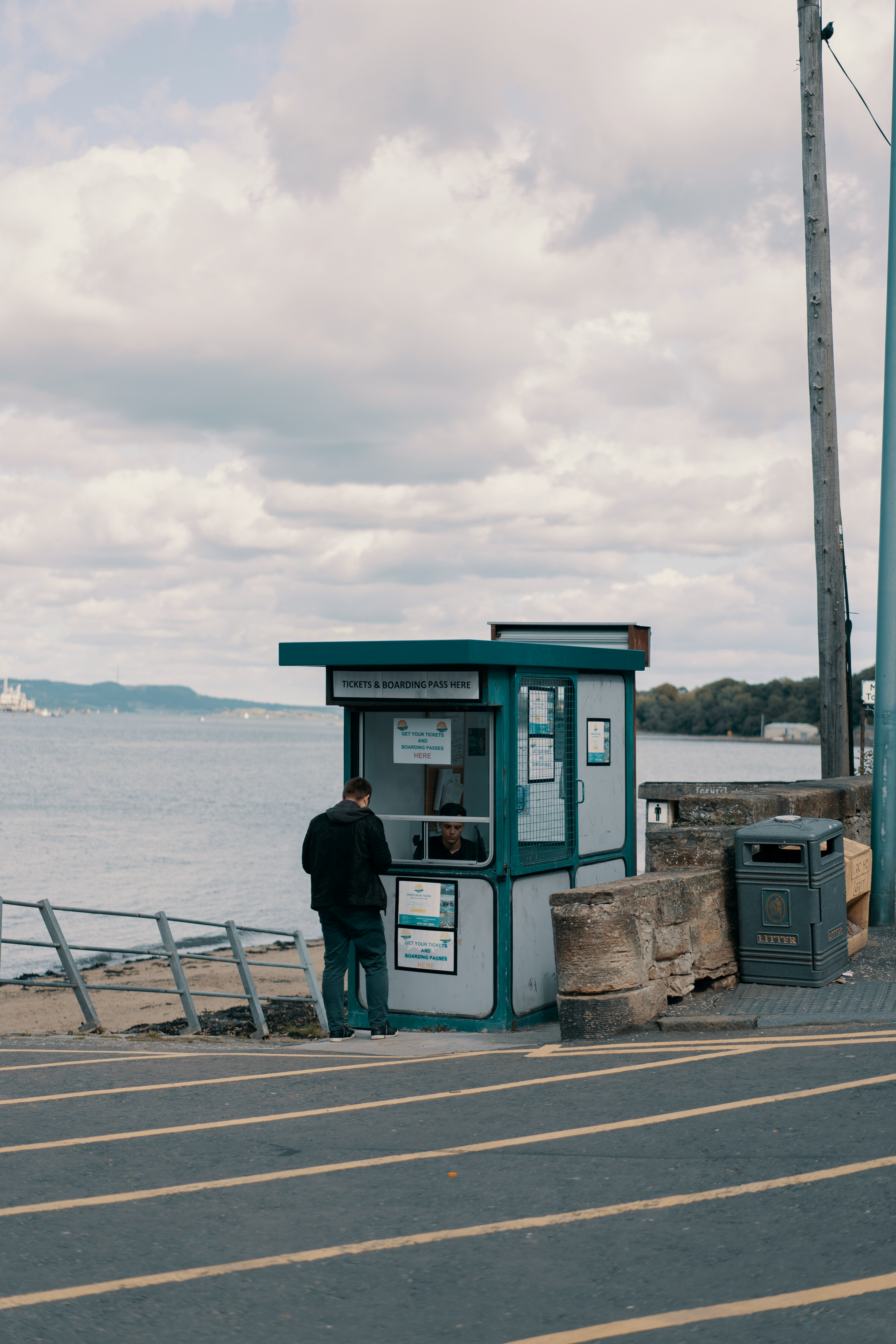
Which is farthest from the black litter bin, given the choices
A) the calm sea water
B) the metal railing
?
the calm sea water

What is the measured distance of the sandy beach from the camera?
18.8 m

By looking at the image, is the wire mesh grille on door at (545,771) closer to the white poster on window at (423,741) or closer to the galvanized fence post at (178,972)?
the white poster on window at (423,741)

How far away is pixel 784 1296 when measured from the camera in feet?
13.4

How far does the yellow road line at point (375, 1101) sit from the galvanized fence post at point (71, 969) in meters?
2.83

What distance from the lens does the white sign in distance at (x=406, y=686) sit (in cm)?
933

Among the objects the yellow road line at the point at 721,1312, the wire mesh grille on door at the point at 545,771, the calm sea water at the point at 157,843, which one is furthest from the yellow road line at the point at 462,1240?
the calm sea water at the point at 157,843

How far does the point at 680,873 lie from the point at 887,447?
4542 mm

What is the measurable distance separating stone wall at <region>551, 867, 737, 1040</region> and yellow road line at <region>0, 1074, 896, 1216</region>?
72.0 inches

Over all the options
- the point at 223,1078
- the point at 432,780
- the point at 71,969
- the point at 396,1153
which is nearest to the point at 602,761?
the point at 432,780

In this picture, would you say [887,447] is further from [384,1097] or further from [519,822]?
[384,1097]

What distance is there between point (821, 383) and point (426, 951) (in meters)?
7.24

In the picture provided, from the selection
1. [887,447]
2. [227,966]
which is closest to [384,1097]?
[887,447]

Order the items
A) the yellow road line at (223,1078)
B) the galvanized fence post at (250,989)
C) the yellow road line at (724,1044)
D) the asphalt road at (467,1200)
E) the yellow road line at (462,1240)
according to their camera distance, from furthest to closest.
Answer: the galvanized fence post at (250,989) → the yellow road line at (724,1044) → the yellow road line at (223,1078) → the yellow road line at (462,1240) → the asphalt road at (467,1200)

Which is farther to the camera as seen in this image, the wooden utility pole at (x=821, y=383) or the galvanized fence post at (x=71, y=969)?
the wooden utility pole at (x=821, y=383)
